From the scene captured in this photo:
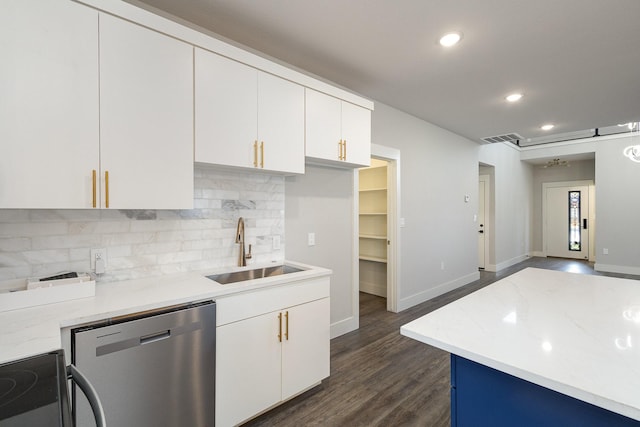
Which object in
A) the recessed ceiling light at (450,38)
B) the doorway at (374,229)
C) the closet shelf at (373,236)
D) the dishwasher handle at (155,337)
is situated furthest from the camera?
the doorway at (374,229)

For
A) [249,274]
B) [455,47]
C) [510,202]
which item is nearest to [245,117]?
[249,274]

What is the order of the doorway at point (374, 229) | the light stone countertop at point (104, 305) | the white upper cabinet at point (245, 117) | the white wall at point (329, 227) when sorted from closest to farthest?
1. the light stone countertop at point (104, 305)
2. the white upper cabinet at point (245, 117)
3. the white wall at point (329, 227)
4. the doorway at point (374, 229)

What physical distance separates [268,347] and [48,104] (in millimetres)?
1723

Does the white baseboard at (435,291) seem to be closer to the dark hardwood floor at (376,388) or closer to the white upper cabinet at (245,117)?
the dark hardwood floor at (376,388)

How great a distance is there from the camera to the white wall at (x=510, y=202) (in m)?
6.62

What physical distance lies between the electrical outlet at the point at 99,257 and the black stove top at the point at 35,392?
942 millimetres

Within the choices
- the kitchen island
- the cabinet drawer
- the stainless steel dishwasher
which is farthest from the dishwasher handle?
the kitchen island

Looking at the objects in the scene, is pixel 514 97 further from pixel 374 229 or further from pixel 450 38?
pixel 374 229

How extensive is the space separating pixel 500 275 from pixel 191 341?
647 cm

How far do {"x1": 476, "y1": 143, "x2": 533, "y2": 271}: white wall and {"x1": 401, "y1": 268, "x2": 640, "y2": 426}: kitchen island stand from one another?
17.3 feet

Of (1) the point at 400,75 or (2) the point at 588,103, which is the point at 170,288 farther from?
(2) the point at 588,103

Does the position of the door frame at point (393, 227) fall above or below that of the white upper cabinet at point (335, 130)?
below

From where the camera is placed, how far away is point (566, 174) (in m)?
8.23

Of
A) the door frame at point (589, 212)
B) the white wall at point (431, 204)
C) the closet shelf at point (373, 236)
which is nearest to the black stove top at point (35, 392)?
the white wall at point (431, 204)
